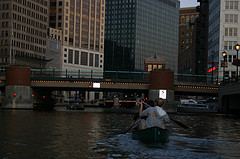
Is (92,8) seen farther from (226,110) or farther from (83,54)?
(226,110)

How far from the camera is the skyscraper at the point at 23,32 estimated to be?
13959 centimetres

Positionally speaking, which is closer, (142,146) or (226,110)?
(142,146)

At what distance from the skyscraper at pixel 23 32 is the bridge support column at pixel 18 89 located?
6117 centimetres

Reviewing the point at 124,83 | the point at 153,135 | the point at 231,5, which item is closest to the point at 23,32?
the point at 231,5

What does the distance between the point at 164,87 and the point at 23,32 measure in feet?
290

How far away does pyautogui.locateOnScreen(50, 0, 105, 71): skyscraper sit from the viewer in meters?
177

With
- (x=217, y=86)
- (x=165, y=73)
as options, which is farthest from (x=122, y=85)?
(x=217, y=86)

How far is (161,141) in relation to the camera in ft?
67.5

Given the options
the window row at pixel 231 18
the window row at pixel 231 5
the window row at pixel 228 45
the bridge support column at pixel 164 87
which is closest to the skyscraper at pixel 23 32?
the window row at pixel 228 45

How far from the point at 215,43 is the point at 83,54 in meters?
83.5

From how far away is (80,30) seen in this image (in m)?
186

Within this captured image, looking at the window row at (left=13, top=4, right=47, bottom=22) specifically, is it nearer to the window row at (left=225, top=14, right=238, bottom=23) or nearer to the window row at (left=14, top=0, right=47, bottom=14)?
the window row at (left=14, top=0, right=47, bottom=14)

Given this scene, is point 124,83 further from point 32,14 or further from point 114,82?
point 32,14

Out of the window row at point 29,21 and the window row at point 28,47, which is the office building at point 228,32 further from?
the window row at point 29,21
